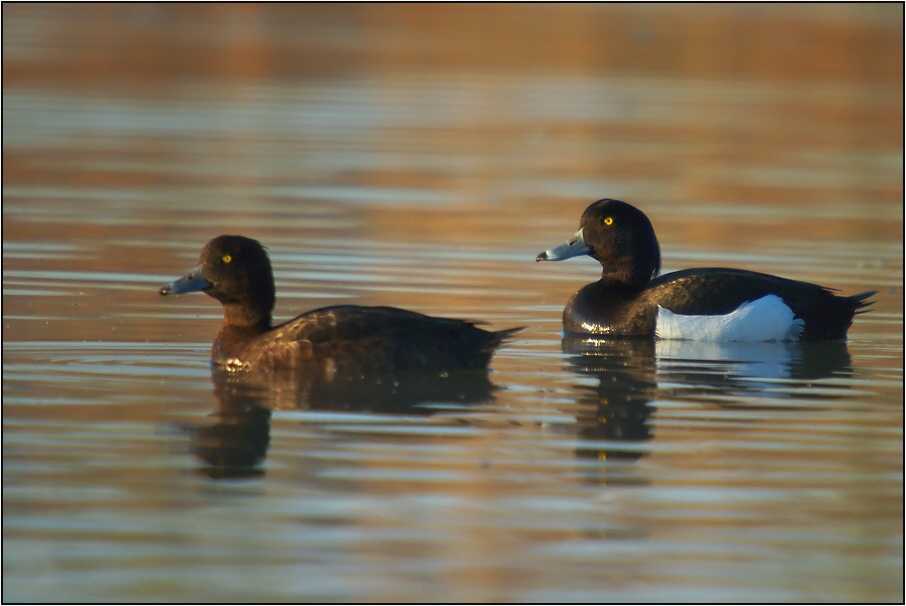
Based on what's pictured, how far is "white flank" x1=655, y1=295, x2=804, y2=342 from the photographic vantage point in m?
9.24

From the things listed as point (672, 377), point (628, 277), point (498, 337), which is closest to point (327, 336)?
point (498, 337)

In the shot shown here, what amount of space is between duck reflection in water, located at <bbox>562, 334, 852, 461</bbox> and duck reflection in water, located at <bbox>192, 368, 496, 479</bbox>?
0.62 meters

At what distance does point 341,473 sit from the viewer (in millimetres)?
5934

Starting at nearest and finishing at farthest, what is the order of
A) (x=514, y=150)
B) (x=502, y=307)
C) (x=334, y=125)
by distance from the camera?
(x=502, y=307), (x=514, y=150), (x=334, y=125)

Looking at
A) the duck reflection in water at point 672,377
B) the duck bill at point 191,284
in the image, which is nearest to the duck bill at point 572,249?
the duck reflection in water at point 672,377

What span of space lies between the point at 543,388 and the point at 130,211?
692cm

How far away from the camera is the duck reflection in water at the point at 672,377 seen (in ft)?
22.4

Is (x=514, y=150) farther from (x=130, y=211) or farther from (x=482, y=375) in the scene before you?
(x=482, y=375)

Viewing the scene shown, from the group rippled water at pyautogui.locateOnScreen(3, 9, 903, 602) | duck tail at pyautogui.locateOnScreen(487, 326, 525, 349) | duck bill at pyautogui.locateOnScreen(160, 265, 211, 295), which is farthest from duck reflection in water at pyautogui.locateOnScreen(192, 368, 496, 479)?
duck bill at pyautogui.locateOnScreen(160, 265, 211, 295)

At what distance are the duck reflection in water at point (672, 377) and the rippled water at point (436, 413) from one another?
3 cm

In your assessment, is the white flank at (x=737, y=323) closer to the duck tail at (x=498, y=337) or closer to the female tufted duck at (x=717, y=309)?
the female tufted duck at (x=717, y=309)

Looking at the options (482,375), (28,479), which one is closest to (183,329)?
(482,375)

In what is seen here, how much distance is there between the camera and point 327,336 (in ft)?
25.2

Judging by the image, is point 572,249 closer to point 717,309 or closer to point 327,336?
point 717,309
